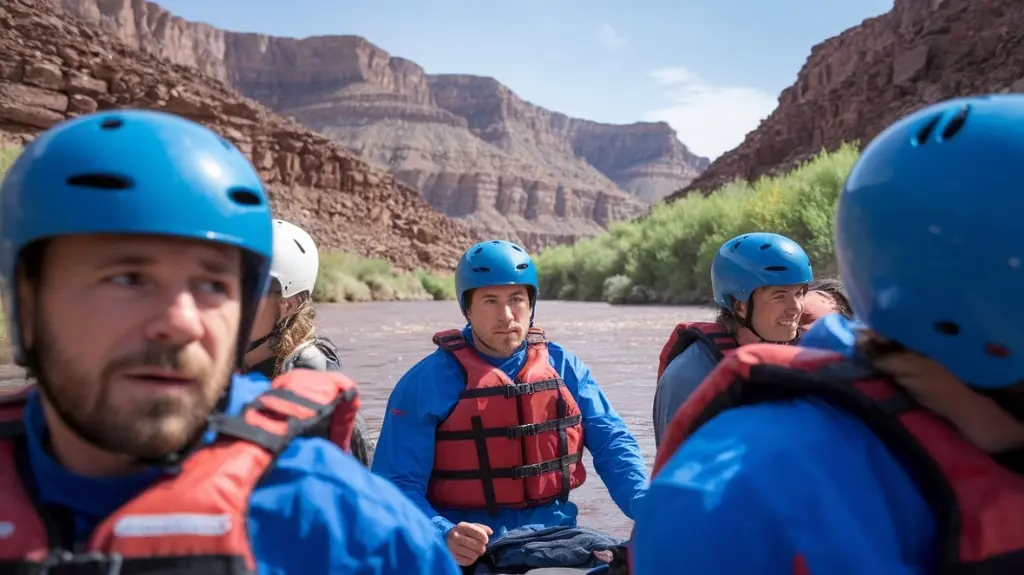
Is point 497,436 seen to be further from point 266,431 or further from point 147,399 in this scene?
point 147,399

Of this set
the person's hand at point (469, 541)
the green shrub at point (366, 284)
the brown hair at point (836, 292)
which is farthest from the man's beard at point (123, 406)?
the green shrub at point (366, 284)

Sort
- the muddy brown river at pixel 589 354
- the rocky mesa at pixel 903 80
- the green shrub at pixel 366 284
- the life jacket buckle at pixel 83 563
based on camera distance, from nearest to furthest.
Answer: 1. the life jacket buckle at pixel 83 563
2. the muddy brown river at pixel 589 354
3. the rocky mesa at pixel 903 80
4. the green shrub at pixel 366 284

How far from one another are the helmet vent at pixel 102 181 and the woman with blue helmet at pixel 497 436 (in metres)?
2.03

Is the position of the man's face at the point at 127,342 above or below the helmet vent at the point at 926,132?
below

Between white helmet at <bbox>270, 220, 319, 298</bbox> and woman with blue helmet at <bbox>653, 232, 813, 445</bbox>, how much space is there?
1646mm

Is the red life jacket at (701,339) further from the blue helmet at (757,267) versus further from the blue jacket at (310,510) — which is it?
the blue jacket at (310,510)

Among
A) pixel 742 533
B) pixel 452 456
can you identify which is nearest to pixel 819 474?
pixel 742 533

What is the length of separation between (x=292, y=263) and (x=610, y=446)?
1.61 m

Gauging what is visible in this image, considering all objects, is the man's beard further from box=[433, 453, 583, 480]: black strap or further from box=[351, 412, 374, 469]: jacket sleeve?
box=[433, 453, 583, 480]: black strap

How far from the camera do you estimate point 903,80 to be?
34469 mm

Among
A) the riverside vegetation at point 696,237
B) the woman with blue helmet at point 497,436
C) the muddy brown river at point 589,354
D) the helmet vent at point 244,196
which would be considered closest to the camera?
the helmet vent at point 244,196

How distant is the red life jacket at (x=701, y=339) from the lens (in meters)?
3.31

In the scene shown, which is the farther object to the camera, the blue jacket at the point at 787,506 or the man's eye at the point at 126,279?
the man's eye at the point at 126,279

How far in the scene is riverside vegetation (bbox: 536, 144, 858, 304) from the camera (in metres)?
20.2
